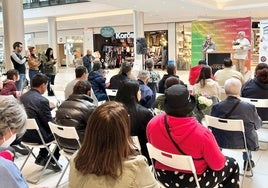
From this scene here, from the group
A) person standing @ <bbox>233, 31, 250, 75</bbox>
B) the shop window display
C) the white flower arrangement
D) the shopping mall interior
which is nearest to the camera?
the white flower arrangement

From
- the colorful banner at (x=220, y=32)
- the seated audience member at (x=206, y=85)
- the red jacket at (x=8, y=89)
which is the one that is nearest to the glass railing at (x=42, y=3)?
the colorful banner at (x=220, y=32)

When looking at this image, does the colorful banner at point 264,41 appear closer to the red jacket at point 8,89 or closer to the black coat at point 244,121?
the black coat at point 244,121

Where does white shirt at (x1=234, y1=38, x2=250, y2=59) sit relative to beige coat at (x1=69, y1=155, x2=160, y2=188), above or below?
above

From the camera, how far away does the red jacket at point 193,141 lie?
229 centimetres

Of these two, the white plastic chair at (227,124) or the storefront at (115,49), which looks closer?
the white plastic chair at (227,124)

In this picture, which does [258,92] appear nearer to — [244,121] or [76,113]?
[244,121]

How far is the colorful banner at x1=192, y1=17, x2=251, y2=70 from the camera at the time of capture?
12.9 metres

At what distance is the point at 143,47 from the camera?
507 inches

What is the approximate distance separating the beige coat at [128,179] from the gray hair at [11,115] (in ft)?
1.22

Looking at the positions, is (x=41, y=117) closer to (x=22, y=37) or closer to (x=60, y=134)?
(x=60, y=134)

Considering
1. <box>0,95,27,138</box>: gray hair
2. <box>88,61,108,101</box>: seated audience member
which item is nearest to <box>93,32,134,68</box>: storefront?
<box>88,61,108,101</box>: seated audience member

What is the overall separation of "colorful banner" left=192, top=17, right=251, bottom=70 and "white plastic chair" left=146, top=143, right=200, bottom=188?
11210mm

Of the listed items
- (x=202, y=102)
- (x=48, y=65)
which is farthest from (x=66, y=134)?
(x=48, y=65)

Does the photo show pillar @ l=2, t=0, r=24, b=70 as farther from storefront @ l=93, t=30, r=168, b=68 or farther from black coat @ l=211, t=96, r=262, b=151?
storefront @ l=93, t=30, r=168, b=68
